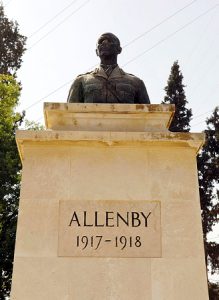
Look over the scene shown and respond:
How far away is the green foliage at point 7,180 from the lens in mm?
17406

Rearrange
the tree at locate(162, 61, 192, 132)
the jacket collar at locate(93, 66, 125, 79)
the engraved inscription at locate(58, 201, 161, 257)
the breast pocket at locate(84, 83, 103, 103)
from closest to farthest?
the engraved inscription at locate(58, 201, 161, 257), the breast pocket at locate(84, 83, 103, 103), the jacket collar at locate(93, 66, 125, 79), the tree at locate(162, 61, 192, 132)

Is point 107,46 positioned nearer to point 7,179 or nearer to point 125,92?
point 125,92

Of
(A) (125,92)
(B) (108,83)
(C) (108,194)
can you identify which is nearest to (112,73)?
(B) (108,83)

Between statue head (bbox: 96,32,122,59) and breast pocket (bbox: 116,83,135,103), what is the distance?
0.62 meters

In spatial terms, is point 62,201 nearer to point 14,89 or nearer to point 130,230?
point 130,230

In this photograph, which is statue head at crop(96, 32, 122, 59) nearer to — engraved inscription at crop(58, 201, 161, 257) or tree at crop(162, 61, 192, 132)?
engraved inscription at crop(58, 201, 161, 257)

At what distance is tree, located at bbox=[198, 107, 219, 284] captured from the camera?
27234 millimetres

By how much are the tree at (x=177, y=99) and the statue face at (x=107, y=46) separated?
22.1m

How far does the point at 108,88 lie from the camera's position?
19.4 ft

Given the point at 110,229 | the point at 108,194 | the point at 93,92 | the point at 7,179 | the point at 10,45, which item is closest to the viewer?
the point at 110,229

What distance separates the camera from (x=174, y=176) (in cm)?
495

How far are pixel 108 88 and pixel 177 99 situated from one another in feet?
82.2

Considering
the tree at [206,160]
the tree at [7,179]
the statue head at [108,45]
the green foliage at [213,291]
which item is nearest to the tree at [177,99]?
the tree at [206,160]

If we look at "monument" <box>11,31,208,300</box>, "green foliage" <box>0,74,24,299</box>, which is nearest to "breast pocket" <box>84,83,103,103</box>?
"monument" <box>11,31,208,300</box>
